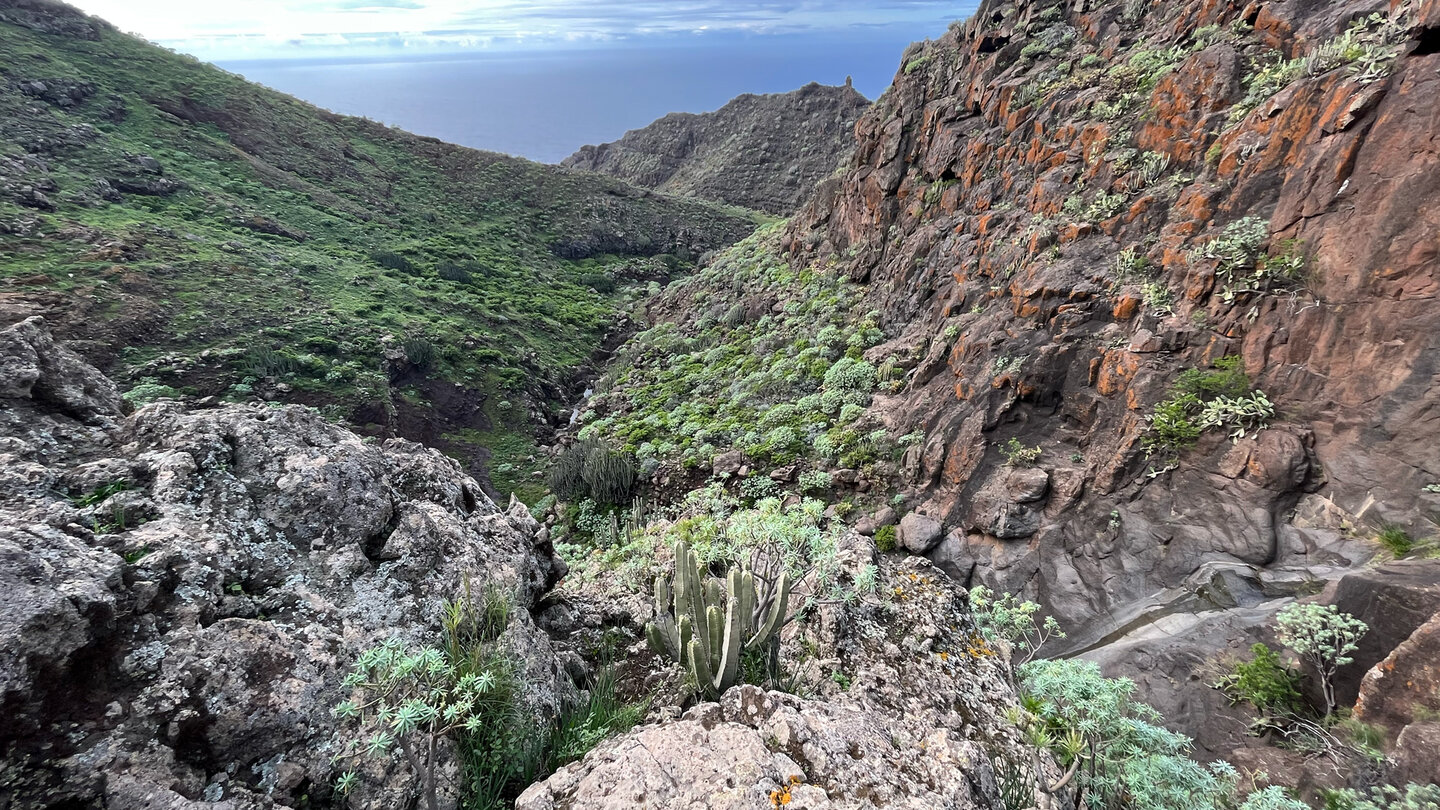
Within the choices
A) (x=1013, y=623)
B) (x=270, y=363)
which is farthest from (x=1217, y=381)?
(x=270, y=363)

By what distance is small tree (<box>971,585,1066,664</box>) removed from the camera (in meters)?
5.87

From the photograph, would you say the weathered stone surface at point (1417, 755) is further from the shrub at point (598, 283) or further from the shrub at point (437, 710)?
the shrub at point (598, 283)

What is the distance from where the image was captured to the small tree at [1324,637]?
458 centimetres

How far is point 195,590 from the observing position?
300 cm

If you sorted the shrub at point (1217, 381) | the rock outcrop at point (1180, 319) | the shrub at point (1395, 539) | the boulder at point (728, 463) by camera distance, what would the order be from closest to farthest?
the shrub at point (1395, 539)
the rock outcrop at point (1180, 319)
the shrub at point (1217, 381)
the boulder at point (728, 463)

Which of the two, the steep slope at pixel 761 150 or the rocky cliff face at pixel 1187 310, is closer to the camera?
the rocky cliff face at pixel 1187 310

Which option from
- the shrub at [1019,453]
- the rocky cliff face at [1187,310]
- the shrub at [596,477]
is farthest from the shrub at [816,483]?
the shrub at [596,477]

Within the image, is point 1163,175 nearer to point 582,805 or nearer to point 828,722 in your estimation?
point 828,722

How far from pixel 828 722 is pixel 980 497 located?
639 cm

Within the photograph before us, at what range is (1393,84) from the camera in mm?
6562

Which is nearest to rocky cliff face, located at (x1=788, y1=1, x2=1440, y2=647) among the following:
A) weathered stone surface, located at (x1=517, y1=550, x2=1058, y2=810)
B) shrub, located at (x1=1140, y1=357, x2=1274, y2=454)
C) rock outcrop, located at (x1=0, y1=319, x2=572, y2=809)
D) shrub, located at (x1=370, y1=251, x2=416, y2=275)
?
shrub, located at (x1=1140, y1=357, x2=1274, y2=454)

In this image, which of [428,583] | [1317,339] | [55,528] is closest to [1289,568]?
[1317,339]

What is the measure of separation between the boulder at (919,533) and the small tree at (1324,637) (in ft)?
14.4

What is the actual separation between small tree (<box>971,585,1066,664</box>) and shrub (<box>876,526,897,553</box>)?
180 centimetres
